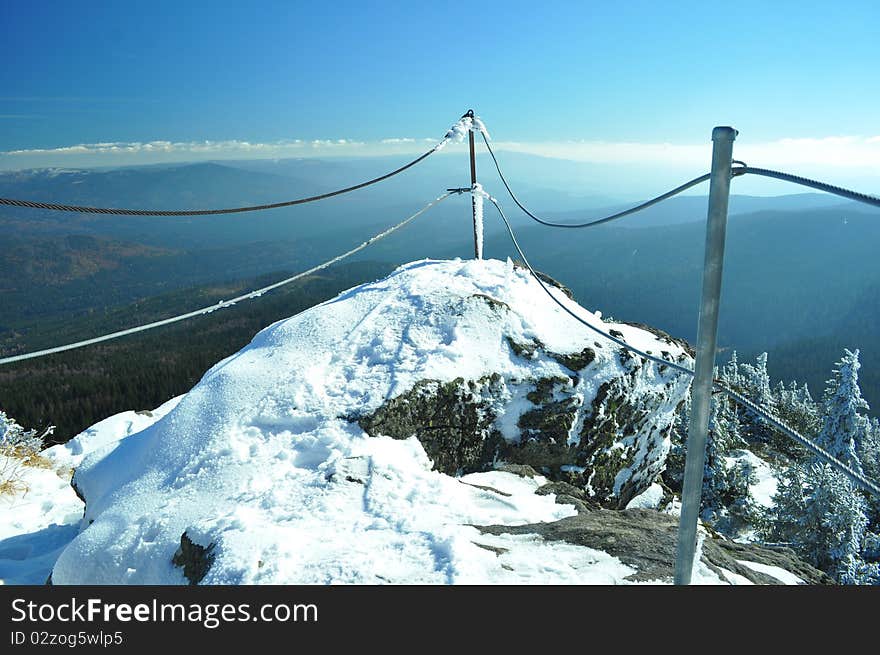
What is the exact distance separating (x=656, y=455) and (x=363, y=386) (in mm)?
5532

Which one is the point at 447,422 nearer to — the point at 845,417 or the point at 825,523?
the point at 825,523

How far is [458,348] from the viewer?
702 centimetres

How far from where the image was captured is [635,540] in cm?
472

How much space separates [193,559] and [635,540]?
13.3 feet

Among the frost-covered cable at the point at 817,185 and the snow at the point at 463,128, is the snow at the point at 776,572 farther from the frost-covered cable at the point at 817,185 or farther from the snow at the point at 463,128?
the snow at the point at 463,128

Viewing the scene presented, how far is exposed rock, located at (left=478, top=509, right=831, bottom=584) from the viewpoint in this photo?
4.32m

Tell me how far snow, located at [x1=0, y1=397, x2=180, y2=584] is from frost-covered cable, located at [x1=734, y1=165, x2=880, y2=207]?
8061 mm

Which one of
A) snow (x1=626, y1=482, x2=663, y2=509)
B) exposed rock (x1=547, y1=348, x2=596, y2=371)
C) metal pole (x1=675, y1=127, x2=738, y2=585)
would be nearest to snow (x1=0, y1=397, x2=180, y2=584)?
exposed rock (x1=547, y1=348, x2=596, y2=371)

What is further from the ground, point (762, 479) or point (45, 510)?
point (45, 510)

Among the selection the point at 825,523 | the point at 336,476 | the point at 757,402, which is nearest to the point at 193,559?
the point at 336,476

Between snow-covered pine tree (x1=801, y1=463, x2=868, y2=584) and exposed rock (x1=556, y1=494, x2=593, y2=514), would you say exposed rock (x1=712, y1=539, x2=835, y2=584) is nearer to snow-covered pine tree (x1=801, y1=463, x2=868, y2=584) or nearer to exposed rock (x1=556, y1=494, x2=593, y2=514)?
exposed rock (x1=556, y1=494, x2=593, y2=514)

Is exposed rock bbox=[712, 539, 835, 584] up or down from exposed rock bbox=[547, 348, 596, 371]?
down

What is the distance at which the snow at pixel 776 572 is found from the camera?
551cm

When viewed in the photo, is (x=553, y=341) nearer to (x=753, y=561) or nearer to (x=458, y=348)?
(x=458, y=348)
